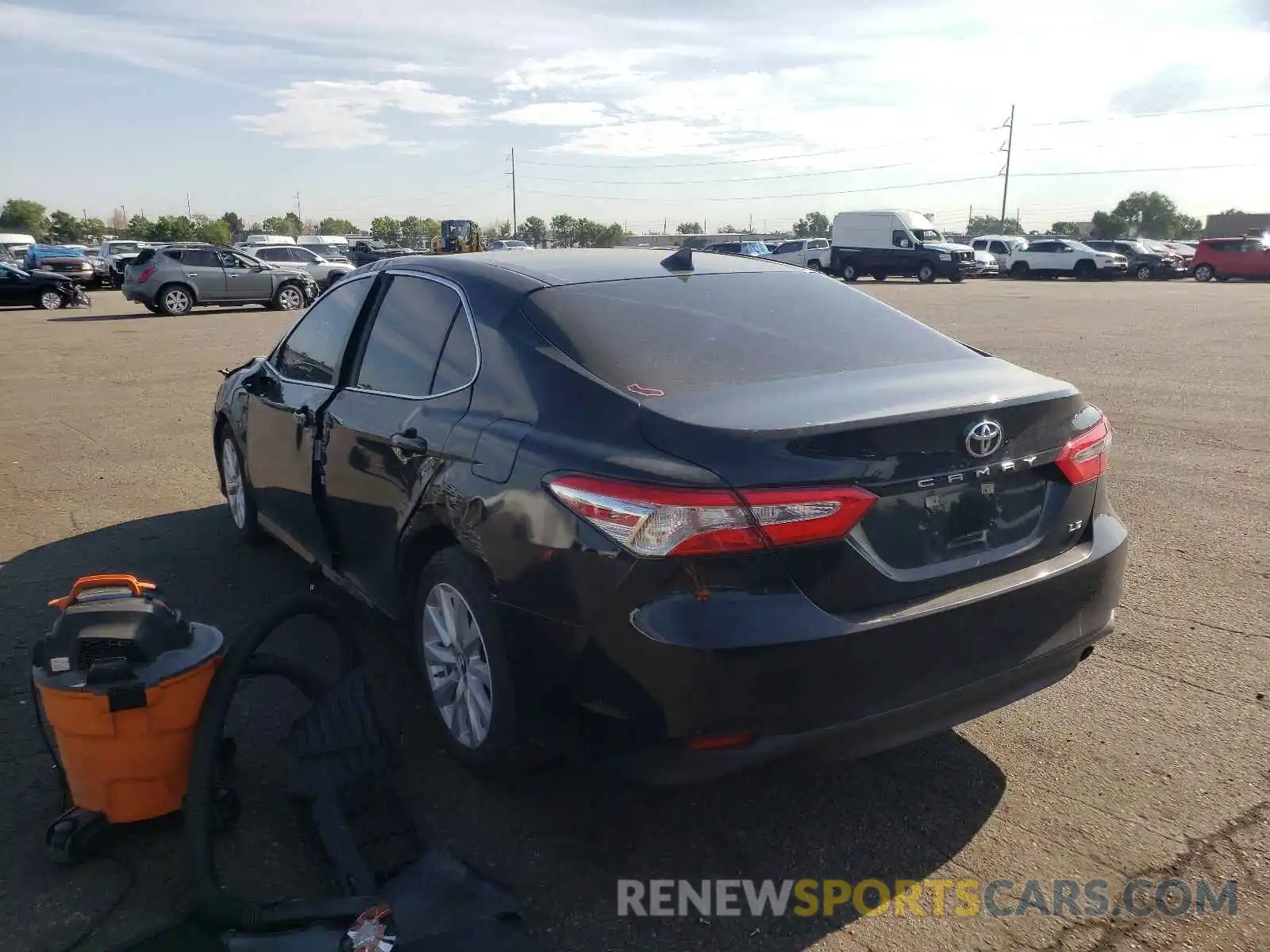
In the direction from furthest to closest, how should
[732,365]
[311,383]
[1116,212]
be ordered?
[1116,212]
[311,383]
[732,365]

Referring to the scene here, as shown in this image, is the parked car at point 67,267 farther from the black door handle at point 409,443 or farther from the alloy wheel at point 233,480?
the black door handle at point 409,443

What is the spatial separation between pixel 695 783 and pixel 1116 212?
126531mm

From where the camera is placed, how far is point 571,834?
310cm

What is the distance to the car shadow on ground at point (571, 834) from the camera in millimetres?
2730

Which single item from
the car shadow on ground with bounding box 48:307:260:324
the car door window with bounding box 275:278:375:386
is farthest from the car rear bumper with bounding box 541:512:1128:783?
the car shadow on ground with bounding box 48:307:260:324

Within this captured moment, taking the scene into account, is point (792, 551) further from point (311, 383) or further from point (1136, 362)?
point (1136, 362)

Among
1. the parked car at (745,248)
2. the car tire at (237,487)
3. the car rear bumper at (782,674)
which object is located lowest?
the car tire at (237,487)

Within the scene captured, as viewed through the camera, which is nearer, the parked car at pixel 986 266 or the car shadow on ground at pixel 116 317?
the car shadow on ground at pixel 116 317

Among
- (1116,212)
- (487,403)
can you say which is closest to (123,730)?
(487,403)

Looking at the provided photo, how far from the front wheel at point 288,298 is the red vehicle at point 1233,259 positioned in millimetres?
33635

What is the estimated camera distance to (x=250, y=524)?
5.66 m

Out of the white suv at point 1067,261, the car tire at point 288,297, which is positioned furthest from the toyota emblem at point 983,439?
the white suv at point 1067,261

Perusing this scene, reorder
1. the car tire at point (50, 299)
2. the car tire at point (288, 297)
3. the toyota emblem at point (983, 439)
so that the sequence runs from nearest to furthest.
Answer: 1. the toyota emblem at point (983, 439)
2. the car tire at point (288, 297)
3. the car tire at point (50, 299)

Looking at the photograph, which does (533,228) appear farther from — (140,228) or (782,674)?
(782,674)
